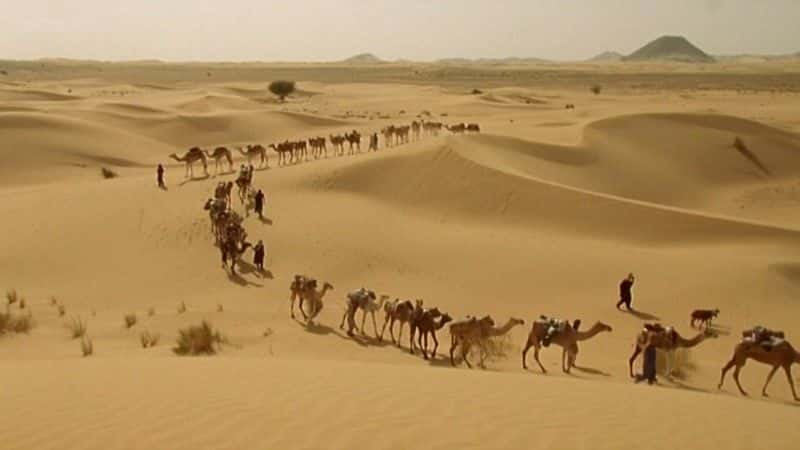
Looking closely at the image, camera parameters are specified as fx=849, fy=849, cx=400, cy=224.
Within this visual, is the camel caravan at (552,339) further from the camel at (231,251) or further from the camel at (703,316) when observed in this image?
the camel at (231,251)

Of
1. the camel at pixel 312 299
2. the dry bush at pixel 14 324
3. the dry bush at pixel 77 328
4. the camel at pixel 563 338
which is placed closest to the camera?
the camel at pixel 563 338

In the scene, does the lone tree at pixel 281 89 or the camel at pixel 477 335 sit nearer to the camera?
the camel at pixel 477 335

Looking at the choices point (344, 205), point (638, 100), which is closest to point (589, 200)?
point (344, 205)

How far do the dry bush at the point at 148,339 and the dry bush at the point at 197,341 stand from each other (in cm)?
41

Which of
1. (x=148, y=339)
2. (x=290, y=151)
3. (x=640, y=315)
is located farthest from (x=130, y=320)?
(x=290, y=151)

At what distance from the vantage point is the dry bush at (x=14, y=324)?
13805 mm

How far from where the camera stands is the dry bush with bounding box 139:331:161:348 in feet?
44.4

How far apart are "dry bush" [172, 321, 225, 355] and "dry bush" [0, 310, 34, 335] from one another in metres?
2.66

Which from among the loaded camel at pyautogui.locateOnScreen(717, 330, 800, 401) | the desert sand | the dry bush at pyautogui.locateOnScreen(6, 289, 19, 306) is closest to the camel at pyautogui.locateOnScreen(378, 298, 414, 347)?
the desert sand

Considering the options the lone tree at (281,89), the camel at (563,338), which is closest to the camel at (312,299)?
the camel at (563,338)

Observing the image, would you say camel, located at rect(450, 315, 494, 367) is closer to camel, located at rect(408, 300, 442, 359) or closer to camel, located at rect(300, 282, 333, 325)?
camel, located at rect(408, 300, 442, 359)

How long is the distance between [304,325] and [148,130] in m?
36.1

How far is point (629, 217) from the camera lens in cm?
2342

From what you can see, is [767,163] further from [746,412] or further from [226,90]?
[226,90]
